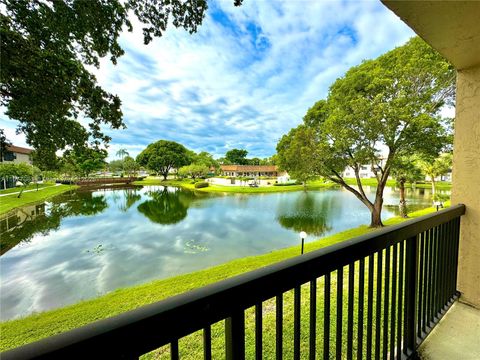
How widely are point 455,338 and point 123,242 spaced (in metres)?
9.35

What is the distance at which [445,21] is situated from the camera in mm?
1391

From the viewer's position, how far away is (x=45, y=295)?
5.16 m

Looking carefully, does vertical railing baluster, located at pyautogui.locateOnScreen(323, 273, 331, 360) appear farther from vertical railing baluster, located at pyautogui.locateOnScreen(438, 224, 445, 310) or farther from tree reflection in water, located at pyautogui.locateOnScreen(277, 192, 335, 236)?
tree reflection in water, located at pyautogui.locateOnScreen(277, 192, 335, 236)

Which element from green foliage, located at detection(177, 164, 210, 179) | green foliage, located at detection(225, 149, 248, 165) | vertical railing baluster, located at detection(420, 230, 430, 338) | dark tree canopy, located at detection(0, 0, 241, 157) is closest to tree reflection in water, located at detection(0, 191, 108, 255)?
dark tree canopy, located at detection(0, 0, 241, 157)

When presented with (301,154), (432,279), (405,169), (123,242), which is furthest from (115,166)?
(432,279)

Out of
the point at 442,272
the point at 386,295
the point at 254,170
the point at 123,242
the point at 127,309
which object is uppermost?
the point at 254,170

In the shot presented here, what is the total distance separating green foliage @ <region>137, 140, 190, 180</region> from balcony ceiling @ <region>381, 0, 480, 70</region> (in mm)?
40197

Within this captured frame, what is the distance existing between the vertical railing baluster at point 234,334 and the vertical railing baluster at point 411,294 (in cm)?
128

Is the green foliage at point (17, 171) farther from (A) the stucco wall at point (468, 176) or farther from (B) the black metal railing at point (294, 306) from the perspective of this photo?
(A) the stucco wall at point (468, 176)

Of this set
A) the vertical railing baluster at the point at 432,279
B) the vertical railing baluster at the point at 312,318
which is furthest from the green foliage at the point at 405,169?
the vertical railing baluster at the point at 312,318

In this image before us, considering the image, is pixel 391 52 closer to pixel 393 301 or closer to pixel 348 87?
pixel 348 87

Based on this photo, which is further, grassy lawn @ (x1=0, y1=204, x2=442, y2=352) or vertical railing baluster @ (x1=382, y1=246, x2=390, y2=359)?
grassy lawn @ (x1=0, y1=204, x2=442, y2=352)

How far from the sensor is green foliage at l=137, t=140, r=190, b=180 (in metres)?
39.1

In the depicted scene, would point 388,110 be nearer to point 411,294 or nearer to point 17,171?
point 411,294
